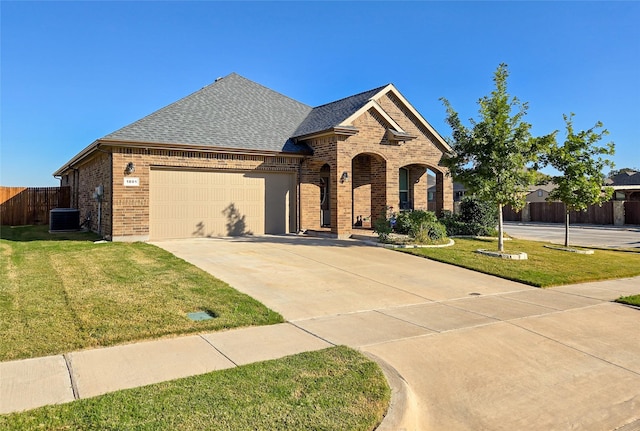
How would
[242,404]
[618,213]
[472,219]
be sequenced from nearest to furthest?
[242,404] < [472,219] < [618,213]

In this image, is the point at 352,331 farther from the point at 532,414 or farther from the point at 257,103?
the point at 257,103

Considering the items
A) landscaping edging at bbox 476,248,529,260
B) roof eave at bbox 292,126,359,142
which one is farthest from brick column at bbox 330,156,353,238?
landscaping edging at bbox 476,248,529,260

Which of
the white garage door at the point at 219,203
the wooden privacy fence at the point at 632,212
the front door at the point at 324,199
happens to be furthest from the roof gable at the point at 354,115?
the wooden privacy fence at the point at 632,212

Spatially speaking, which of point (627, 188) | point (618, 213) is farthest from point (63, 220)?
point (627, 188)

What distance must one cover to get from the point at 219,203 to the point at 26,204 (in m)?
14.3

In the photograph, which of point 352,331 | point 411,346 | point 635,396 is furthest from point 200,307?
point 635,396

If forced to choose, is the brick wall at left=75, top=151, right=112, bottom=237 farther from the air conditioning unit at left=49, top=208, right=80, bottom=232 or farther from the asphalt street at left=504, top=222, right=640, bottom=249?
the asphalt street at left=504, top=222, right=640, bottom=249

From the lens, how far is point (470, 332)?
6.30 metres

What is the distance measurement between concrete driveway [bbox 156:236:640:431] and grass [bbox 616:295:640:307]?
10.4 inches

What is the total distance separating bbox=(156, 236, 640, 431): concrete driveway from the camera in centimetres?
418

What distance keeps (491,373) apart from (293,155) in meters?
13.4

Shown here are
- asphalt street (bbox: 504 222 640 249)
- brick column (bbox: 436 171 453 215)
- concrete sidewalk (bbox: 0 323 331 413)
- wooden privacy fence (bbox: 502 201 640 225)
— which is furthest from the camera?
wooden privacy fence (bbox: 502 201 640 225)

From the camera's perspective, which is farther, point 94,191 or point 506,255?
point 94,191

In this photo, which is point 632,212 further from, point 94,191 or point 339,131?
point 94,191
